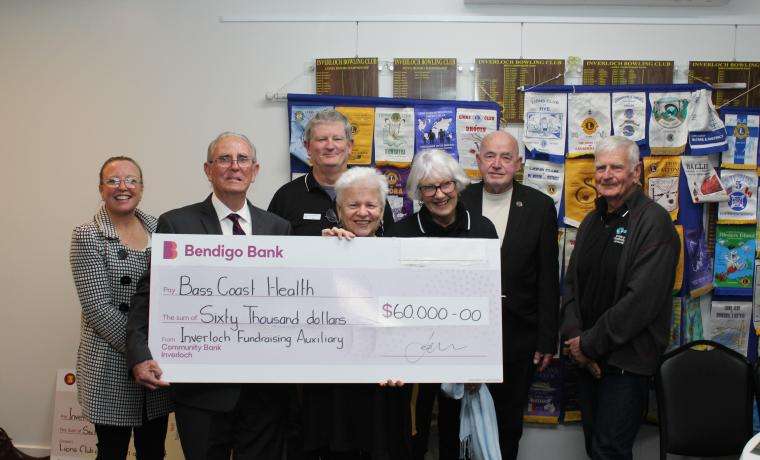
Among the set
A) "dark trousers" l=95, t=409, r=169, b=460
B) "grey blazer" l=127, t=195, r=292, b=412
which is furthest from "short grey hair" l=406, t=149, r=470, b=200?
"dark trousers" l=95, t=409, r=169, b=460

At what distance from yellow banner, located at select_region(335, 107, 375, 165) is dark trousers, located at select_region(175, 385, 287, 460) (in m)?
1.55

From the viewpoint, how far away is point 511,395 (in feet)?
8.77

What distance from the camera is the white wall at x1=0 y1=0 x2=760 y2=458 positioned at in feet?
10.8

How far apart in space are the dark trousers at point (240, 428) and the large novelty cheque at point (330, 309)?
150 mm

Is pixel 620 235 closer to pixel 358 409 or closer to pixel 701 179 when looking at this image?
pixel 701 179

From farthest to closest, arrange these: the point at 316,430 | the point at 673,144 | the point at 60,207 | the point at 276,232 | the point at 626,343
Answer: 1. the point at 60,207
2. the point at 673,144
3. the point at 626,343
4. the point at 276,232
5. the point at 316,430

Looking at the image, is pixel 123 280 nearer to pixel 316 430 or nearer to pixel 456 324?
pixel 316 430

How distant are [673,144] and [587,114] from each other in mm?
510

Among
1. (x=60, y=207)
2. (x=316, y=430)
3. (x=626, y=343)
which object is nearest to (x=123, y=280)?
(x=316, y=430)

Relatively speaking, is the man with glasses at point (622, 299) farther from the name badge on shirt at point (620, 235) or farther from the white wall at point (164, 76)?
the white wall at point (164, 76)

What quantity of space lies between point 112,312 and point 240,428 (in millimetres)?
707

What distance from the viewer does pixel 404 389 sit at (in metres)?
2.15

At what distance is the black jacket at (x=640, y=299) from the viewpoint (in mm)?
2451

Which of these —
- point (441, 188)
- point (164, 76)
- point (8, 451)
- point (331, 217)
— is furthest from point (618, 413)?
point (8, 451)
